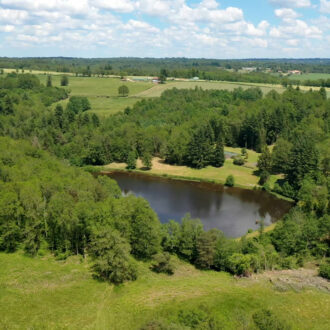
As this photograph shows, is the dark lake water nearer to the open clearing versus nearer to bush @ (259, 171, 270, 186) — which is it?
bush @ (259, 171, 270, 186)

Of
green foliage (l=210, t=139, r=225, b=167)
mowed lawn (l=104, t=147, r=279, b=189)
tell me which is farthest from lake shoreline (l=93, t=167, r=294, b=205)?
green foliage (l=210, t=139, r=225, b=167)

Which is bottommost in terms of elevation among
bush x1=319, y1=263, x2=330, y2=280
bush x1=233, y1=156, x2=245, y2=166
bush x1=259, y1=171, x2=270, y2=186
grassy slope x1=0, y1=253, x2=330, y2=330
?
grassy slope x1=0, y1=253, x2=330, y2=330

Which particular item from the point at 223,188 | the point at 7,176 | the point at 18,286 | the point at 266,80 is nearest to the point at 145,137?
the point at 223,188

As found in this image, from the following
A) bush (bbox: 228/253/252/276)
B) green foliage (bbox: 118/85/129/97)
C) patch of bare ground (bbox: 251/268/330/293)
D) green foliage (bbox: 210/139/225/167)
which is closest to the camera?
patch of bare ground (bbox: 251/268/330/293)

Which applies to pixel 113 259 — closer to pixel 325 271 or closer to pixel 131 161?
pixel 325 271

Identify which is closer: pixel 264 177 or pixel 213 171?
pixel 264 177

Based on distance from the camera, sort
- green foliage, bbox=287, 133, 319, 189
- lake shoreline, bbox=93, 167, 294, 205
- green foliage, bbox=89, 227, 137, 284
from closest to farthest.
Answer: green foliage, bbox=89, 227, 137, 284
green foliage, bbox=287, 133, 319, 189
lake shoreline, bbox=93, 167, 294, 205

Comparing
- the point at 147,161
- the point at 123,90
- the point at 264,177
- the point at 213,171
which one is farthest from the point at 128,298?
the point at 123,90
